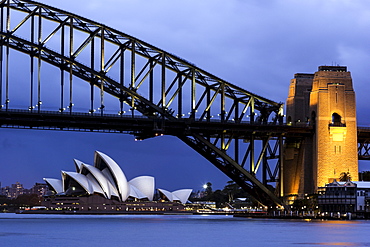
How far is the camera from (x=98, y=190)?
171875mm

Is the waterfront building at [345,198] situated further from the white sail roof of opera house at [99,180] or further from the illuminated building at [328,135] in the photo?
the white sail roof of opera house at [99,180]

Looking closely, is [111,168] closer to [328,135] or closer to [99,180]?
[99,180]

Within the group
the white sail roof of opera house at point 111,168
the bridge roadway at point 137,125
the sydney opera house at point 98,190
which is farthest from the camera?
the sydney opera house at point 98,190

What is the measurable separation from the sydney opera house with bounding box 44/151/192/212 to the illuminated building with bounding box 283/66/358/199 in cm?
5706

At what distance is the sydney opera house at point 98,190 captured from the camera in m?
168

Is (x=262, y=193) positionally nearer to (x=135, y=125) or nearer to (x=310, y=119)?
(x=310, y=119)

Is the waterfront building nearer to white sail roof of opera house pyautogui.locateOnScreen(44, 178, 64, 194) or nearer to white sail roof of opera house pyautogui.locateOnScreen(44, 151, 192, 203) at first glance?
white sail roof of opera house pyautogui.locateOnScreen(44, 151, 192, 203)

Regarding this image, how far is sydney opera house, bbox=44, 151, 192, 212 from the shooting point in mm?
167875

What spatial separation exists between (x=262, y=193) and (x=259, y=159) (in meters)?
4.89

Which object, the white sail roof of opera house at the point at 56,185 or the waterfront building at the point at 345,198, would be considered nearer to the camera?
the waterfront building at the point at 345,198

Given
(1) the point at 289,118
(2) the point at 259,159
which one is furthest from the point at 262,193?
(1) the point at 289,118

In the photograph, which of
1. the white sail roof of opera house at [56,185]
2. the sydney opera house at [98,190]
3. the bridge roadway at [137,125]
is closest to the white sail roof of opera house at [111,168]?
the sydney opera house at [98,190]

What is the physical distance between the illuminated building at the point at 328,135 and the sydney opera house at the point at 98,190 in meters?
57.1

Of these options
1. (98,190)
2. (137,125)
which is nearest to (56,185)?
(98,190)
